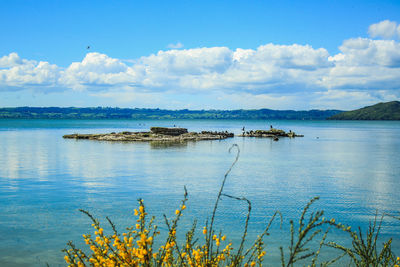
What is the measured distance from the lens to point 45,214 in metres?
18.8

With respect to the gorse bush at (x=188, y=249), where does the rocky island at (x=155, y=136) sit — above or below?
below

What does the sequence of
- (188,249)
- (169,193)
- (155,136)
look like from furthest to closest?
(155,136)
(169,193)
(188,249)

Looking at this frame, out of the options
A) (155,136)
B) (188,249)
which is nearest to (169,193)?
(188,249)

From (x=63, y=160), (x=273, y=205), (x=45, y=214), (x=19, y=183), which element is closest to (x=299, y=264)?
(x=273, y=205)

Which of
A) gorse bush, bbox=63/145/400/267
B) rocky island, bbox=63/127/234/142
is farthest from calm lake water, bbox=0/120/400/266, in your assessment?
rocky island, bbox=63/127/234/142

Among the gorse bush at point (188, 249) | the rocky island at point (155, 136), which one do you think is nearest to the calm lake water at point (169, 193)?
the gorse bush at point (188, 249)

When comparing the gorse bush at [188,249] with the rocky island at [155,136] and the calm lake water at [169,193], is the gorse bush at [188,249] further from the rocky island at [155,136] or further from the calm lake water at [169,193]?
the rocky island at [155,136]

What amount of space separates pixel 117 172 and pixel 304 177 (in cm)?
1585

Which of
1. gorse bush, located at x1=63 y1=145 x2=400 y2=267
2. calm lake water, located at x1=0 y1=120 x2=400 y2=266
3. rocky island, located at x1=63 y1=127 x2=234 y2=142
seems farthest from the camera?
rocky island, located at x1=63 y1=127 x2=234 y2=142

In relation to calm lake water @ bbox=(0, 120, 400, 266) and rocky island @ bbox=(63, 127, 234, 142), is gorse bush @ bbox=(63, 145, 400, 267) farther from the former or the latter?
rocky island @ bbox=(63, 127, 234, 142)

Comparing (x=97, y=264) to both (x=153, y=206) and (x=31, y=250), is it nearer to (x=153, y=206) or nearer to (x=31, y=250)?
(x=31, y=250)

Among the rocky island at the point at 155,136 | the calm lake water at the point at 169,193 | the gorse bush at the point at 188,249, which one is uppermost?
the gorse bush at the point at 188,249

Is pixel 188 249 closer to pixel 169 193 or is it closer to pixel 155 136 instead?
pixel 169 193

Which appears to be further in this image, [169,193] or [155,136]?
[155,136]
